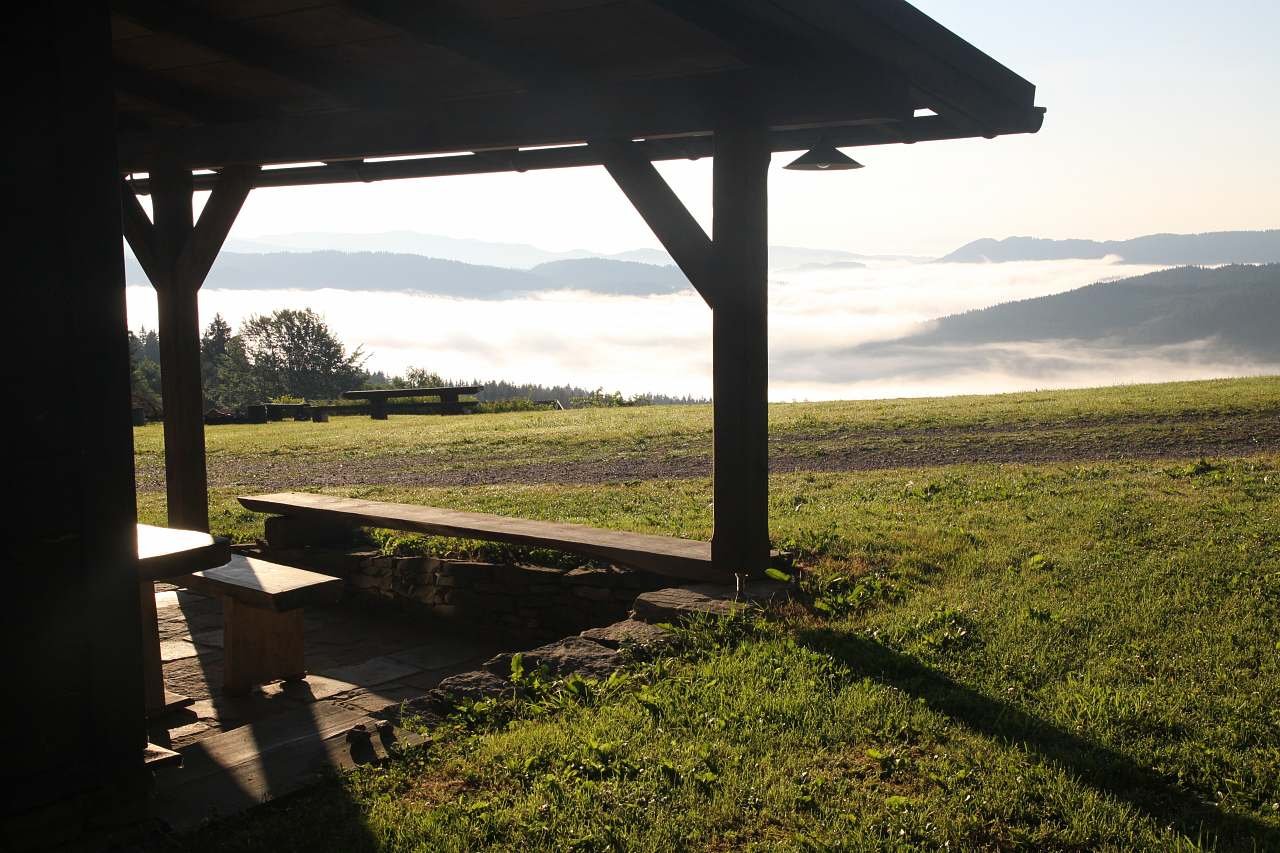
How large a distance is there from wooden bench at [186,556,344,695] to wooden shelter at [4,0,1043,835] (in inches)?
78.7

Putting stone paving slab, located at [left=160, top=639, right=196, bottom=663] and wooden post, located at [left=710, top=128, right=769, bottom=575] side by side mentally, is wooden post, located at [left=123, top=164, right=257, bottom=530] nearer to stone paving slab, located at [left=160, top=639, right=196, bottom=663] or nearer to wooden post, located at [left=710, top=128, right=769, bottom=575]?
stone paving slab, located at [left=160, top=639, right=196, bottom=663]

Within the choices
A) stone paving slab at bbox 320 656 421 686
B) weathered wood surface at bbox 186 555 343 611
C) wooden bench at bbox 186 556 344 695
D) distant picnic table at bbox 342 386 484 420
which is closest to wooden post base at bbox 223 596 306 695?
wooden bench at bbox 186 556 344 695

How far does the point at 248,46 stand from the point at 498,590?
11.6 feet

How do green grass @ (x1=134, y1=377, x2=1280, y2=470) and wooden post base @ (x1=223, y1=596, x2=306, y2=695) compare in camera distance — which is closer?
wooden post base @ (x1=223, y1=596, x2=306, y2=695)

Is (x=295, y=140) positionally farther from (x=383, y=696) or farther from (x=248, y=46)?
(x=383, y=696)

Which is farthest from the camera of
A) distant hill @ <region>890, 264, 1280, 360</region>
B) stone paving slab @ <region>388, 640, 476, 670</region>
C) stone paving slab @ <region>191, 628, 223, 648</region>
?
distant hill @ <region>890, 264, 1280, 360</region>

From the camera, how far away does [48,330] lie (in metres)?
3.04

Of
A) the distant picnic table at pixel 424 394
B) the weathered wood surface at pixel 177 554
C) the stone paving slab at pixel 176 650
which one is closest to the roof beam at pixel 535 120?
the weathered wood surface at pixel 177 554

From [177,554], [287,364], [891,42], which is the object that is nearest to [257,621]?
[177,554]

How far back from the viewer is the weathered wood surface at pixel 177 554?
4.14 m

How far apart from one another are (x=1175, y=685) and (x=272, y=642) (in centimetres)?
441

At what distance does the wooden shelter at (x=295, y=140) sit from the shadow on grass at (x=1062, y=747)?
1.33 m

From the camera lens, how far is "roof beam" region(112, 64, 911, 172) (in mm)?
5332

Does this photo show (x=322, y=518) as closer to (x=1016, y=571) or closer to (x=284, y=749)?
(x=284, y=749)
